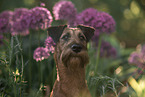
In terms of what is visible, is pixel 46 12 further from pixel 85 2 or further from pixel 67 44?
pixel 85 2

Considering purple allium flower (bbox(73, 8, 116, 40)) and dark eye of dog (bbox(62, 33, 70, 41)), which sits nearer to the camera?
dark eye of dog (bbox(62, 33, 70, 41))

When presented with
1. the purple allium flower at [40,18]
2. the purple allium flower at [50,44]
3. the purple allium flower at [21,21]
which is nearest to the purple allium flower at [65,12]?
the purple allium flower at [40,18]

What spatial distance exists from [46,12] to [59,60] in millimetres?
932

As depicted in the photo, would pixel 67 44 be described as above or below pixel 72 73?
above

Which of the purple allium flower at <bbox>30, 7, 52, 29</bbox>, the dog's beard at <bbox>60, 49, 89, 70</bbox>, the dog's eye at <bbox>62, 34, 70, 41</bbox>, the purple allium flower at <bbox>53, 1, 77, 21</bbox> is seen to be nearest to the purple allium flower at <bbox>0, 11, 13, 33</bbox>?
the purple allium flower at <bbox>30, 7, 52, 29</bbox>

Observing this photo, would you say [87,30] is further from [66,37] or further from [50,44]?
[50,44]

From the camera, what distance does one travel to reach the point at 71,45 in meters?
2.08

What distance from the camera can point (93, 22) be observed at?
2965 mm

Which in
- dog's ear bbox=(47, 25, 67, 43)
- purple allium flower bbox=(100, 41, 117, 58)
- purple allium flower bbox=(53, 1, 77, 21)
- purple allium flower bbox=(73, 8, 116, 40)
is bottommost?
purple allium flower bbox=(100, 41, 117, 58)

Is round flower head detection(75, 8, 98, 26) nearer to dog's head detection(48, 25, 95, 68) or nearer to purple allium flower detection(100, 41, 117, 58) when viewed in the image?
dog's head detection(48, 25, 95, 68)

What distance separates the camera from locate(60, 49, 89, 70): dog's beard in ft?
6.72

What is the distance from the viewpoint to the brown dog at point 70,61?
2064mm

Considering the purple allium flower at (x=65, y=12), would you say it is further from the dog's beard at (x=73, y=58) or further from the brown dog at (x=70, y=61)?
the dog's beard at (x=73, y=58)

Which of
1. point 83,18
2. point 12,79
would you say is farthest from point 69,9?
point 12,79
